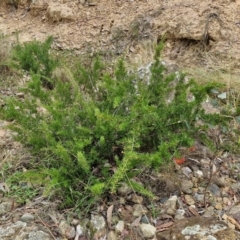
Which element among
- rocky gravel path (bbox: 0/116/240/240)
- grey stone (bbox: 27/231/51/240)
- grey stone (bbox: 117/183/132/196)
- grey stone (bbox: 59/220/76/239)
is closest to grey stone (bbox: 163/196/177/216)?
rocky gravel path (bbox: 0/116/240/240)

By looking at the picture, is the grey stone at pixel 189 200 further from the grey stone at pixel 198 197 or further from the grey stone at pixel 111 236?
the grey stone at pixel 111 236

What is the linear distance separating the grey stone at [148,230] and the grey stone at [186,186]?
1.07 ft

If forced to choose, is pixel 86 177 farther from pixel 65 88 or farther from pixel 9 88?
pixel 9 88

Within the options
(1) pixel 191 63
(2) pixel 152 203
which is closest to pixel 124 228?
(2) pixel 152 203

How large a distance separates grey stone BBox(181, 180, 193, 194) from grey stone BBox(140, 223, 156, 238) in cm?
33

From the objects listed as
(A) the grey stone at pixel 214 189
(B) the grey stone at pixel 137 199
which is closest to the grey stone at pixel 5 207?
(B) the grey stone at pixel 137 199

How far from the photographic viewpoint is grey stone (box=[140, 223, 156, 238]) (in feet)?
6.04

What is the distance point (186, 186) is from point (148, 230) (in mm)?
387

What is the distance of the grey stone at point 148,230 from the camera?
1840 mm

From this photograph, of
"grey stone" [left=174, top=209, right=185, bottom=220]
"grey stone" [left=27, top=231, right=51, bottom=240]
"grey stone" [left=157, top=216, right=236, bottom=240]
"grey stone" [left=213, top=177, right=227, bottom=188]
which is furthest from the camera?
"grey stone" [left=213, top=177, right=227, bottom=188]

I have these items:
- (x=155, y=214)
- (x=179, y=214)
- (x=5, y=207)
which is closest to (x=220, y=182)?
(x=179, y=214)

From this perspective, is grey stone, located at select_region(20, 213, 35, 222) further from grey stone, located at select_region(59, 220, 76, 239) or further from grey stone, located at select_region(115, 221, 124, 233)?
grey stone, located at select_region(115, 221, 124, 233)

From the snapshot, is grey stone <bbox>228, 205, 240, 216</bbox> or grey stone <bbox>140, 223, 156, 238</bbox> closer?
grey stone <bbox>140, 223, 156, 238</bbox>

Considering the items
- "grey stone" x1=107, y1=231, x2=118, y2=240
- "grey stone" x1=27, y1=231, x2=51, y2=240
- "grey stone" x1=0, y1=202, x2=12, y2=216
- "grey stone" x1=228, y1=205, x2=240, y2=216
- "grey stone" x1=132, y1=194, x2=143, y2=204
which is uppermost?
"grey stone" x1=0, y1=202, x2=12, y2=216
